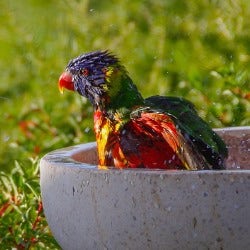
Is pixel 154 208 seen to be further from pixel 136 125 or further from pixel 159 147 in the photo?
pixel 136 125

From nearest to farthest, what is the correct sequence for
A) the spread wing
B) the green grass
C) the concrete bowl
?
the concrete bowl → the spread wing → the green grass

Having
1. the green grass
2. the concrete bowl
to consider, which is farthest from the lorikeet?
the concrete bowl

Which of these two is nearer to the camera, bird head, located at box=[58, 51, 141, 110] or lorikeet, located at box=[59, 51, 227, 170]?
lorikeet, located at box=[59, 51, 227, 170]

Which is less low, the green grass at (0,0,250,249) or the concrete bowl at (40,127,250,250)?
the concrete bowl at (40,127,250,250)

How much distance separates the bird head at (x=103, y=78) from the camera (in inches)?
120

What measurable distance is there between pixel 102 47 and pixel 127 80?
2302mm

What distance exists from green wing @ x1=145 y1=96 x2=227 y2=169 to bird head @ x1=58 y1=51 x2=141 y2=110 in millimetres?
143

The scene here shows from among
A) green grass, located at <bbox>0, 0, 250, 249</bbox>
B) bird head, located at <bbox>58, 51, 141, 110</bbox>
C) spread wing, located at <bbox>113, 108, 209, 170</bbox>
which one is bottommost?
green grass, located at <bbox>0, 0, 250, 249</bbox>

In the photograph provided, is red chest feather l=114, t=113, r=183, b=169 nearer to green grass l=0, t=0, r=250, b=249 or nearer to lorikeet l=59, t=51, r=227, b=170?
lorikeet l=59, t=51, r=227, b=170

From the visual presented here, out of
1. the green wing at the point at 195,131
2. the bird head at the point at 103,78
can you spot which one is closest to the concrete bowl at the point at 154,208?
the green wing at the point at 195,131

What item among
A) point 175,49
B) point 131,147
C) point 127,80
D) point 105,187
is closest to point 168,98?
point 127,80

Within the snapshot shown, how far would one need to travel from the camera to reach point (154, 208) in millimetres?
2010

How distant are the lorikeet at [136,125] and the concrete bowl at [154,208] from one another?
1.42 ft

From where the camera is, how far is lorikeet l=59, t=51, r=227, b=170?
2607 millimetres
